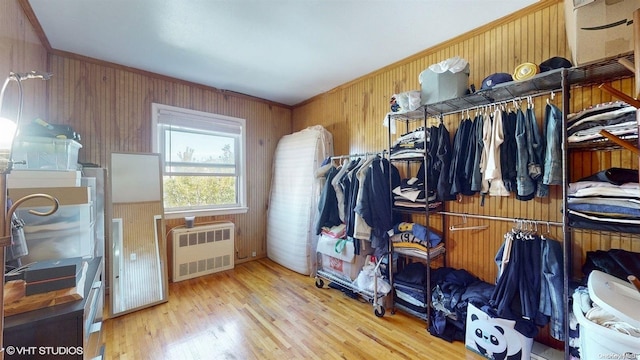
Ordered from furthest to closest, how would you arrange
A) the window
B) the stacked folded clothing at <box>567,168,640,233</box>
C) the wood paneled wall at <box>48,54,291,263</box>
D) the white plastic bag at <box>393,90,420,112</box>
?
the window < the wood paneled wall at <box>48,54,291,263</box> < the white plastic bag at <box>393,90,420,112</box> < the stacked folded clothing at <box>567,168,640,233</box>

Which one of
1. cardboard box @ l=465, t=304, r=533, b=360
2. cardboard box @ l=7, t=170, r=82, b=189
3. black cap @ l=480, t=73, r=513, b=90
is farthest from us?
black cap @ l=480, t=73, r=513, b=90

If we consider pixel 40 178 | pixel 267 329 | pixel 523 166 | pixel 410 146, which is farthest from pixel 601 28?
pixel 40 178

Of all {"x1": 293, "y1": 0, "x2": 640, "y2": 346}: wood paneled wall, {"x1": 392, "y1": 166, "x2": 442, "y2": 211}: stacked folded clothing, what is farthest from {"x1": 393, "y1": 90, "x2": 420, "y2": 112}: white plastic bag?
{"x1": 392, "y1": 166, "x2": 442, "y2": 211}: stacked folded clothing

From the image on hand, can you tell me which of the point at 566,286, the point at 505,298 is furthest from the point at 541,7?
the point at 505,298

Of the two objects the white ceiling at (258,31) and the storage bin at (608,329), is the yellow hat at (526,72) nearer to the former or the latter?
the white ceiling at (258,31)

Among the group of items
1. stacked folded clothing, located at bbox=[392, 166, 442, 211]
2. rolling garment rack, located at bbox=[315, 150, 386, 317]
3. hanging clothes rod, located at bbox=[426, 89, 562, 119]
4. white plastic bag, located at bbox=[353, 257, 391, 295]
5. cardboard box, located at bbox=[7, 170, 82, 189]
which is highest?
hanging clothes rod, located at bbox=[426, 89, 562, 119]

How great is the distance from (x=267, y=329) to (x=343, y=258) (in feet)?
3.24

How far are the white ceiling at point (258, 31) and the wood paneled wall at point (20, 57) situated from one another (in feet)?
0.51

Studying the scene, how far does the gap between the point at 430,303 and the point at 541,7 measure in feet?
8.00

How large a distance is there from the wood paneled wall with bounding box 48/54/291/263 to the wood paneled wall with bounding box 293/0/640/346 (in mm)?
1837

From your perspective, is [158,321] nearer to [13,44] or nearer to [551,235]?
[13,44]

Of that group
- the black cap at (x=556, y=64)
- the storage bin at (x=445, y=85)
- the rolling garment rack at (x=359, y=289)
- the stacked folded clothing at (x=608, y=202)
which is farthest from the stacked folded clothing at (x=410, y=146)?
the stacked folded clothing at (x=608, y=202)

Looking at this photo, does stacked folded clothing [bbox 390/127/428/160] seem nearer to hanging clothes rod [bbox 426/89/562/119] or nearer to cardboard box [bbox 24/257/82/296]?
hanging clothes rod [bbox 426/89/562/119]

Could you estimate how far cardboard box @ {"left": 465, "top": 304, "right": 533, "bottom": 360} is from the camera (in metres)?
1.63
